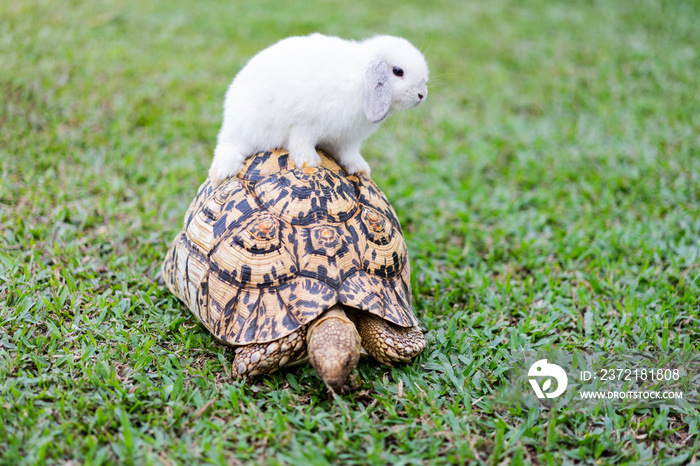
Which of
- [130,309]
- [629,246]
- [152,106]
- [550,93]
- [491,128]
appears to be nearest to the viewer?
[130,309]

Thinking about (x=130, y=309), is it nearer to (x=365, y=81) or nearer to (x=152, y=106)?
(x=365, y=81)

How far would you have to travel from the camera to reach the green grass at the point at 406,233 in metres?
2.30

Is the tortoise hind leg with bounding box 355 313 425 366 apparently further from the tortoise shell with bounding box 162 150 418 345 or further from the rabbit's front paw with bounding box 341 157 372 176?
the rabbit's front paw with bounding box 341 157 372 176

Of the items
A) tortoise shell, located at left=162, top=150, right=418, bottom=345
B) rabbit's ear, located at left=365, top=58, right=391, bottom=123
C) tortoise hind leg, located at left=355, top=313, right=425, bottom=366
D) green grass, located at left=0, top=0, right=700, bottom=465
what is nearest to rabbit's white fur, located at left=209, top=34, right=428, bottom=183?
rabbit's ear, located at left=365, top=58, right=391, bottom=123

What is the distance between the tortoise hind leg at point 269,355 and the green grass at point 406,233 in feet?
0.34

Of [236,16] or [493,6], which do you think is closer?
[236,16]

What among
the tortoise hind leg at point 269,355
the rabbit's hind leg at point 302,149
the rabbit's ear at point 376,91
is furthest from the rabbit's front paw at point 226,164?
the tortoise hind leg at point 269,355

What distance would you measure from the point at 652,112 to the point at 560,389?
4.61m

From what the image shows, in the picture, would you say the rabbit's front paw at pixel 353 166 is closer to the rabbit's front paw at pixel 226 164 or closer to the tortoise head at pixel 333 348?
the rabbit's front paw at pixel 226 164

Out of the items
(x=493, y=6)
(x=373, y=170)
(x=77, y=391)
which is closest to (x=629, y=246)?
(x=373, y=170)

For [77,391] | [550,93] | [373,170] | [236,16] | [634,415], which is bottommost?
[634,415]

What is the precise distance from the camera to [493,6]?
32.3 ft

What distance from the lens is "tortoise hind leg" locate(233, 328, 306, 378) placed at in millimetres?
2426

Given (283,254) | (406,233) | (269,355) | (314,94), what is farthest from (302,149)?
(406,233)
